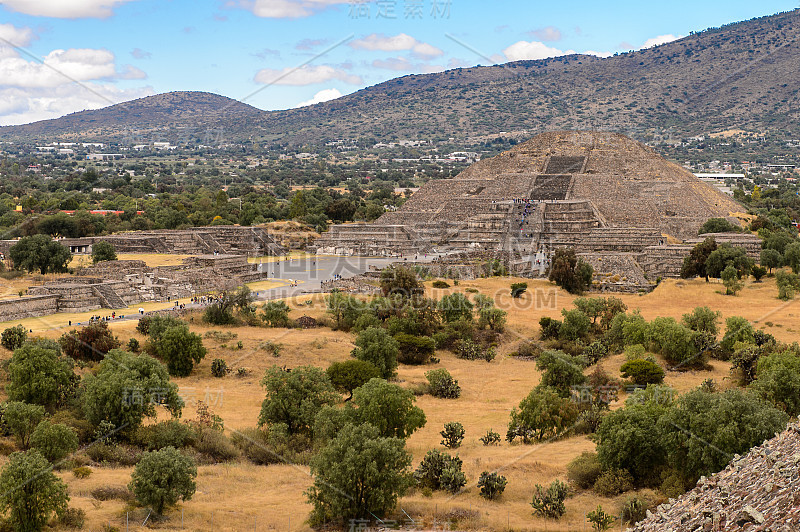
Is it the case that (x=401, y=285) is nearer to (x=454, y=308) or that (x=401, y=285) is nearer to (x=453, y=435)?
(x=454, y=308)

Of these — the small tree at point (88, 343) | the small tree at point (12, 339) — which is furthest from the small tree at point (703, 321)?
the small tree at point (12, 339)

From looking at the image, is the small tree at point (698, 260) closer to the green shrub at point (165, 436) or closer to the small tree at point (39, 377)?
the green shrub at point (165, 436)

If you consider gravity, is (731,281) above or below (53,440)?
above

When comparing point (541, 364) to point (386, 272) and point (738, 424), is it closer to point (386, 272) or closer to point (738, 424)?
point (738, 424)

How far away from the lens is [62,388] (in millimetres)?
23688

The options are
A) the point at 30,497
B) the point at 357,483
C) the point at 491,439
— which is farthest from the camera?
the point at 491,439

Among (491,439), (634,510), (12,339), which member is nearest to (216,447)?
(491,439)

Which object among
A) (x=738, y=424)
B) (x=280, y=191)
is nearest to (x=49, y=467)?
(x=738, y=424)

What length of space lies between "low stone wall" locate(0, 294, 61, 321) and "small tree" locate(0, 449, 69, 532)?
20.4 meters

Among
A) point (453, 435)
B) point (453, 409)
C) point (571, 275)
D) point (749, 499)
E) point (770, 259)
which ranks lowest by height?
point (453, 409)

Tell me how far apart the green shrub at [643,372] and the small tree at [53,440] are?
17659mm

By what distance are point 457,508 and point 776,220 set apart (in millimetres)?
53794

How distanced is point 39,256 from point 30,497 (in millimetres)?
32424

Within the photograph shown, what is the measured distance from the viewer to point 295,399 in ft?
73.0
